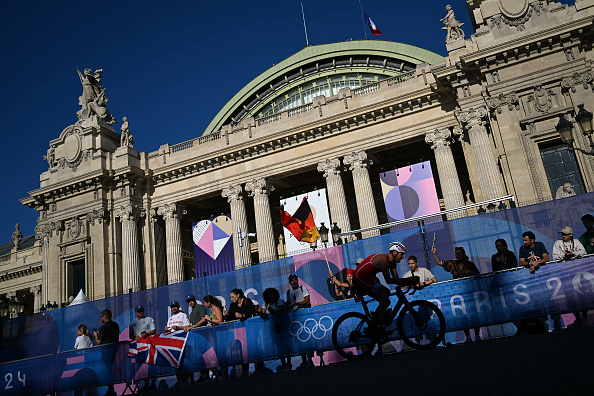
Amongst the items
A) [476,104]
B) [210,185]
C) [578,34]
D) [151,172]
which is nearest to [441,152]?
[476,104]

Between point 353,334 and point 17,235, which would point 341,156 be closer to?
point 353,334

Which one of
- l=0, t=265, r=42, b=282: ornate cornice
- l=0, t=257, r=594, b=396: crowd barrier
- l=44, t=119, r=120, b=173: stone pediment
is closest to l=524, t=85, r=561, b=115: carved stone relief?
l=0, t=257, r=594, b=396: crowd barrier

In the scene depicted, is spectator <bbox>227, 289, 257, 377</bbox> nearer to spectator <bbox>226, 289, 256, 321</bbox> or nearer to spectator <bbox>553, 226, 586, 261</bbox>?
spectator <bbox>226, 289, 256, 321</bbox>

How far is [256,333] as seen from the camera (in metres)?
12.2

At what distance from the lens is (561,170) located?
22.9m

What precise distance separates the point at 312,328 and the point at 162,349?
391 centimetres

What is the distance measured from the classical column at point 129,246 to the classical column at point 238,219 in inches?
226

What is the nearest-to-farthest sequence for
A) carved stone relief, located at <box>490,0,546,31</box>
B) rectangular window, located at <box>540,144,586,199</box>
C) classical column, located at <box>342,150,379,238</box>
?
1. rectangular window, located at <box>540,144,586,199</box>
2. carved stone relief, located at <box>490,0,546,31</box>
3. classical column, located at <box>342,150,379,238</box>

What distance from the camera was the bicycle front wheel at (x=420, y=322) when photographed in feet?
30.9

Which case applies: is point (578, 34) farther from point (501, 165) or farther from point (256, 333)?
point (256, 333)

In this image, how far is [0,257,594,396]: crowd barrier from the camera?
1046 cm

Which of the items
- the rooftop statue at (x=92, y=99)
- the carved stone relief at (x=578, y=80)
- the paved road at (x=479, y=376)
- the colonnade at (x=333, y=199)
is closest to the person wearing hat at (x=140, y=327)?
the paved road at (x=479, y=376)

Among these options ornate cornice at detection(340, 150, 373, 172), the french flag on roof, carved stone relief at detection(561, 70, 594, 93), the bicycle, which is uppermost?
the french flag on roof

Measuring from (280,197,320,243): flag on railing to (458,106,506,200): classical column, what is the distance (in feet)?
29.5
